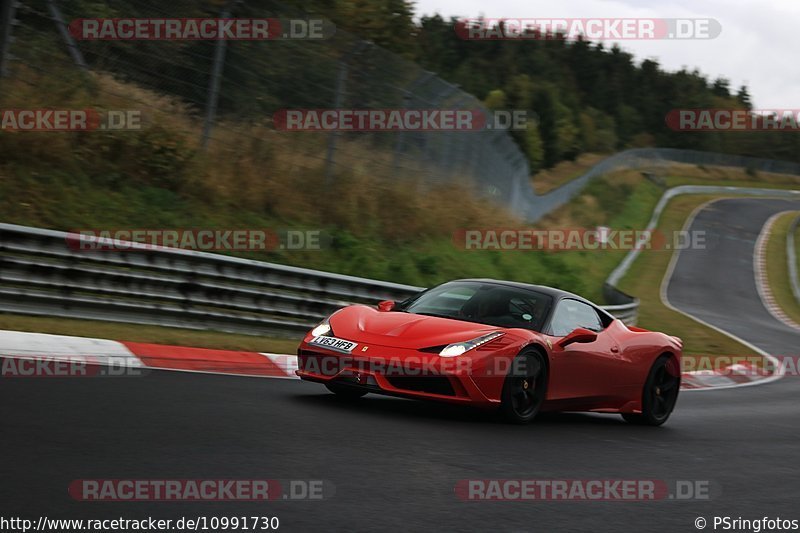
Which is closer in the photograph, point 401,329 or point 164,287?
point 401,329

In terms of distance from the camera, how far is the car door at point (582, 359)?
8852 millimetres

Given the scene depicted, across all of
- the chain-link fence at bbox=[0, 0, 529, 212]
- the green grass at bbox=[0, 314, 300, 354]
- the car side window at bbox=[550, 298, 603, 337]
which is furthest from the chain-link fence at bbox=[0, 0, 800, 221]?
the car side window at bbox=[550, 298, 603, 337]

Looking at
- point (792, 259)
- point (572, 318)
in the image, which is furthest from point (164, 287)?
point (792, 259)

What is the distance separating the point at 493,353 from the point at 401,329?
0.71 m

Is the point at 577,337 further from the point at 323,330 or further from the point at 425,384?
the point at 323,330

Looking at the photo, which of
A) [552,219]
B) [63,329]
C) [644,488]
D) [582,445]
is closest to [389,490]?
[644,488]

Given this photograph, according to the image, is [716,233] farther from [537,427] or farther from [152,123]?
[537,427]

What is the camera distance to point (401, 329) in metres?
8.38

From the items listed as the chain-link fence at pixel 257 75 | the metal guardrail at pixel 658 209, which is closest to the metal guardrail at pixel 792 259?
the metal guardrail at pixel 658 209

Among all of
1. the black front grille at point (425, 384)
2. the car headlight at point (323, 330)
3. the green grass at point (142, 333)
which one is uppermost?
the car headlight at point (323, 330)

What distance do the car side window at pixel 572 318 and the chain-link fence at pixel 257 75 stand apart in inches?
306

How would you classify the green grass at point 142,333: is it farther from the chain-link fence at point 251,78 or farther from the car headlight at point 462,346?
the chain-link fence at point 251,78

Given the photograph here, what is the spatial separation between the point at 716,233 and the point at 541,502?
51.9m

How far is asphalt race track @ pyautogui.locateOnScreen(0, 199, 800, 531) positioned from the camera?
501 cm
